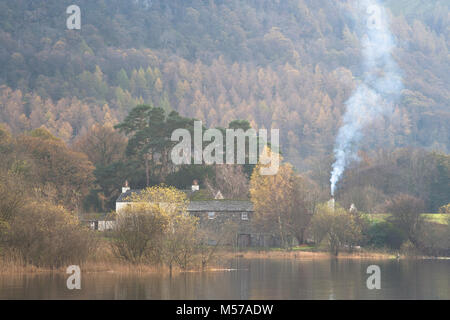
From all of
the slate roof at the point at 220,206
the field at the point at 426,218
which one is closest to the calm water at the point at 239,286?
the field at the point at 426,218

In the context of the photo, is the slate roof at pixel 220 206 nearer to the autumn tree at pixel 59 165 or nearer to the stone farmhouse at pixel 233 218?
the stone farmhouse at pixel 233 218

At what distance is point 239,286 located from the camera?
4041 cm

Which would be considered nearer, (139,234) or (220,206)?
(139,234)

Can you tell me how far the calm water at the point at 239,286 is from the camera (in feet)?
115

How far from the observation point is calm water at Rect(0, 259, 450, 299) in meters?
34.9

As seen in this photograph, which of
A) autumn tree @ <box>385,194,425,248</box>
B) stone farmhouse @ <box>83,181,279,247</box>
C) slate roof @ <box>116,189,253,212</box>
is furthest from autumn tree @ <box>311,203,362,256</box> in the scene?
slate roof @ <box>116,189,253,212</box>

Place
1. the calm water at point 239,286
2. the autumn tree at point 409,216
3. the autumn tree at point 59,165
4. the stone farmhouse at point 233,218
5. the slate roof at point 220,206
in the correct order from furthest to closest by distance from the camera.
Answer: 1. the autumn tree at point 59,165
2. the slate roof at point 220,206
3. the stone farmhouse at point 233,218
4. the autumn tree at point 409,216
5. the calm water at point 239,286

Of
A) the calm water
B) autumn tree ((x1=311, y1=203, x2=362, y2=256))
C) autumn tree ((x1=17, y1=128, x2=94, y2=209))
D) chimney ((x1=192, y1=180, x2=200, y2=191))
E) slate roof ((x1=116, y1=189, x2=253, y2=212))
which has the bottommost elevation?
the calm water

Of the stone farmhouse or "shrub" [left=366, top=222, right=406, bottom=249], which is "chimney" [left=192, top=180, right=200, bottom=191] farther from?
"shrub" [left=366, top=222, right=406, bottom=249]

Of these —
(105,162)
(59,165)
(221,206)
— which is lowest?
(221,206)

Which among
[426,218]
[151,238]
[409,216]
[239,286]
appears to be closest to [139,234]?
[151,238]

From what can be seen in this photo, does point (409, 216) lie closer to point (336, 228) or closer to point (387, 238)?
point (387, 238)

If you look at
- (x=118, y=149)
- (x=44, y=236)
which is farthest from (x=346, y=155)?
(x=44, y=236)
